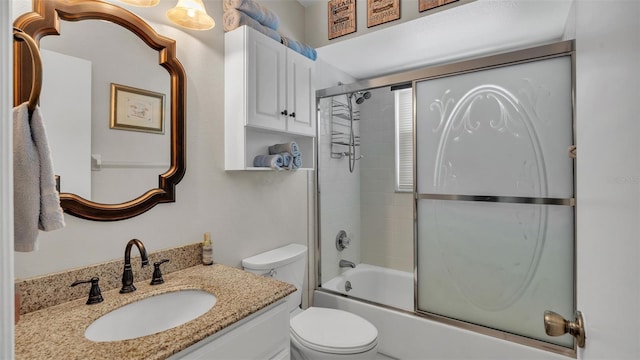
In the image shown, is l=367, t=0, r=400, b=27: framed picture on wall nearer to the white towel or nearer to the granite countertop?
the granite countertop

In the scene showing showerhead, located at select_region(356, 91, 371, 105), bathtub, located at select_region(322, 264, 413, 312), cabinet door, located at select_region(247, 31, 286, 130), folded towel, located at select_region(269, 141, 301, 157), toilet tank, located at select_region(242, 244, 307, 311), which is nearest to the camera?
cabinet door, located at select_region(247, 31, 286, 130)

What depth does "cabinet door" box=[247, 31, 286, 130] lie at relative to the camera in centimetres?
162

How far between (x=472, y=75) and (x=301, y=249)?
1.49m

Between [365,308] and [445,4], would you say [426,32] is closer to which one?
[445,4]

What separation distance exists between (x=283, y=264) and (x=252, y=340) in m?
0.72

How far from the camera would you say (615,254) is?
466 mm

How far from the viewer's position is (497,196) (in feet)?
5.79

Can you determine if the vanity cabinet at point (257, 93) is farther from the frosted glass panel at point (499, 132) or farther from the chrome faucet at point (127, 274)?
the frosted glass panel at point (499, 132)

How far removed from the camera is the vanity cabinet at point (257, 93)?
5.30 ft

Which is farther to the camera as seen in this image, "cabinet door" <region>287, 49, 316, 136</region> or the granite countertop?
"cabinet door" <region>287, 49, 316, 136</region>

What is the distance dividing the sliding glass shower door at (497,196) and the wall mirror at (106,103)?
1.48m

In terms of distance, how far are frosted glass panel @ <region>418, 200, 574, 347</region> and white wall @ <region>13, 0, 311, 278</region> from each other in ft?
3.36

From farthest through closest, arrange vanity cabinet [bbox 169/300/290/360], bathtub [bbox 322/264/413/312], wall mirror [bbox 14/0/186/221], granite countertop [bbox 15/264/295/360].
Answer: bathtub [bbox 322/264/413/312] → wall mirror [bbox 14/0/186/221] → vanity cabinet [bbox 169/300/290/360] → granite countertop [bbox 15/264/295/360]

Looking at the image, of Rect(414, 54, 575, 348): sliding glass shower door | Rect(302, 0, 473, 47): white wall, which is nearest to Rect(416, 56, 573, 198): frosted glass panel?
Rect(414, 54, 575, 348): sliding glass shower door
